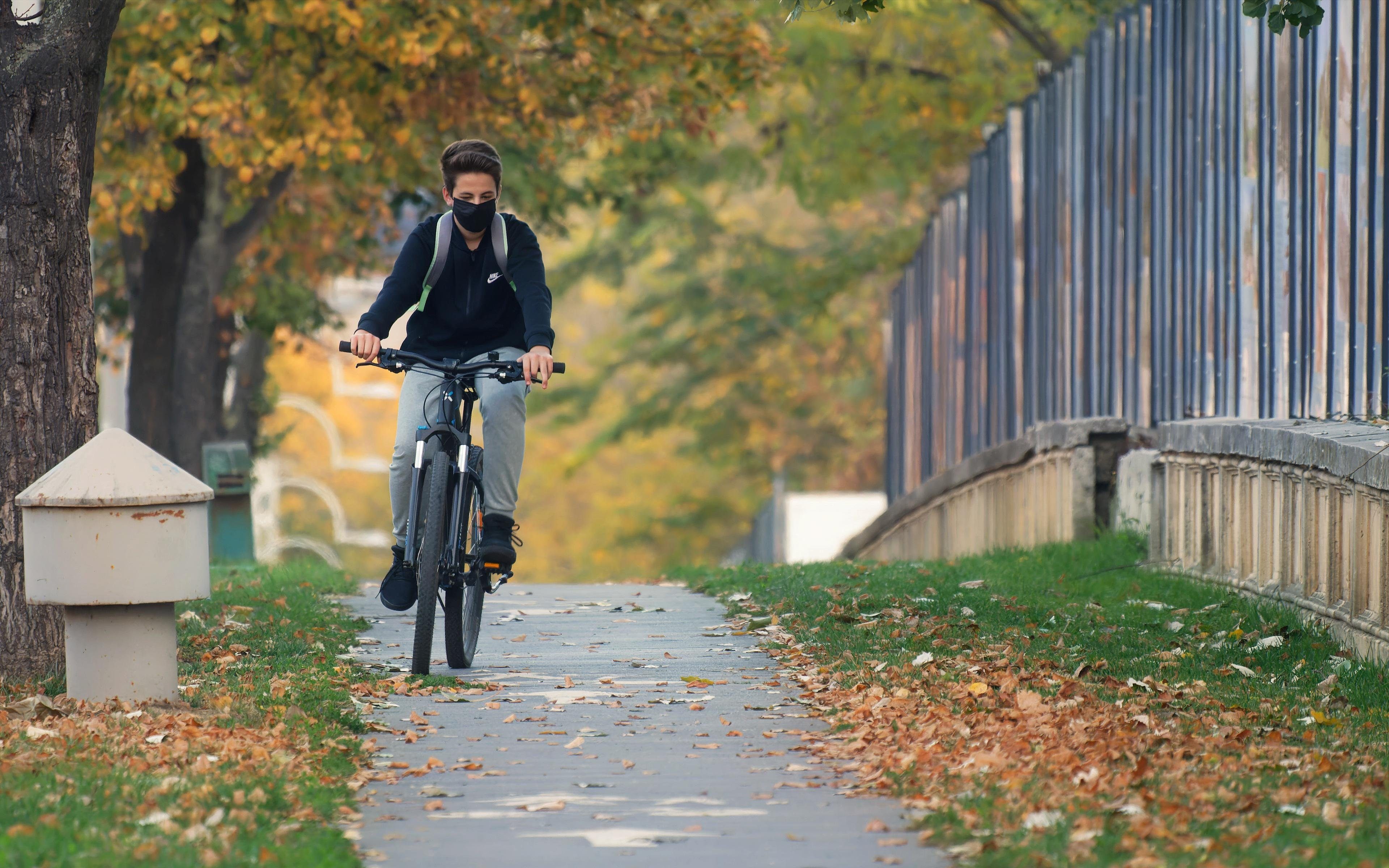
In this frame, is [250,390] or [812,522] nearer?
[250,390]

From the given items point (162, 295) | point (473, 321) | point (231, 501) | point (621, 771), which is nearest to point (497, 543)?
point (473, 321)

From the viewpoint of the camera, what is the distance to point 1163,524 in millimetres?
10062

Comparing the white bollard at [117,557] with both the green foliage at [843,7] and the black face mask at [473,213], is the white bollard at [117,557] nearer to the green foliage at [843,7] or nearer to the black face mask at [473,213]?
the black face mask at [473,213]

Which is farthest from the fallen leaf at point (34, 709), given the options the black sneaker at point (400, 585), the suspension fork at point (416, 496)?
the suspension fork at point (416, 496)

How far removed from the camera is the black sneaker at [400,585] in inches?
269

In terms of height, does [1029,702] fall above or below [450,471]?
below

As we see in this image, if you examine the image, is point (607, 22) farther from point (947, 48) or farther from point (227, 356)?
point (947, 48)

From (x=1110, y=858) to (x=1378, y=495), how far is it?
3113mm

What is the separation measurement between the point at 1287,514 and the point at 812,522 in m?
21.9

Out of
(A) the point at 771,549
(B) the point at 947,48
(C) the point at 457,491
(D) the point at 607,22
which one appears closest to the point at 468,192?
(C) the point at 457,491

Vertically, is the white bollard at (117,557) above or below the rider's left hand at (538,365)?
below

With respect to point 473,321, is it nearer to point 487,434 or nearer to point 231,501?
point 487,434

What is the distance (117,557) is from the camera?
230 inches

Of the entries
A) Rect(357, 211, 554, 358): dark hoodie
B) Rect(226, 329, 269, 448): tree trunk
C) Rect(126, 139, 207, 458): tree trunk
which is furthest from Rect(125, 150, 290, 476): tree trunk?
Rect(357, 211, 554, 358): dark hoodie
